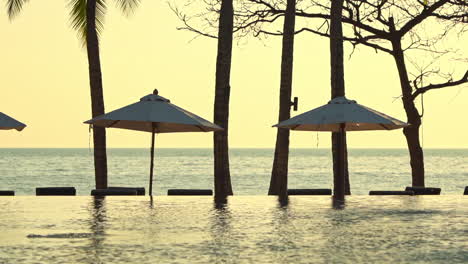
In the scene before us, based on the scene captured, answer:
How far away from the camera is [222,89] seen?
25453 millimetres

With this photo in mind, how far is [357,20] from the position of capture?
30.9 m

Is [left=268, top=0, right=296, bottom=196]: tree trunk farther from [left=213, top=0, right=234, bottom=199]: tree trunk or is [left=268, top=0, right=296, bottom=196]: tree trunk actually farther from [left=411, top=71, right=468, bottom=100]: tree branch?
[left=411, top=71, right=468, bottom=100]: tree branch

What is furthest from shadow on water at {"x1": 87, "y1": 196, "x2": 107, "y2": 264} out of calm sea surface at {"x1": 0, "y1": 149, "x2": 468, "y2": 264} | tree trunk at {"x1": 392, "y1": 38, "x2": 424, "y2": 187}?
tree trunk at {"x1": 392, "y1": 38, "x2": 424, "y2": 187}

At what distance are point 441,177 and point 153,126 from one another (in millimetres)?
90817

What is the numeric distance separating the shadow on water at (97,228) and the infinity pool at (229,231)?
14mm

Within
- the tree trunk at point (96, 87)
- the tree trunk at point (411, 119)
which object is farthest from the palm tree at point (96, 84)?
the tree trunk at point (411, 119)

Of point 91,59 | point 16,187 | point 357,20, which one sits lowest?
point 16,187

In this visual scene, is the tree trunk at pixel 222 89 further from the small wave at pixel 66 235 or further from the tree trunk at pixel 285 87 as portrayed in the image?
the small wave at pixel 66 235

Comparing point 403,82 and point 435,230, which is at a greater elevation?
point 403,82

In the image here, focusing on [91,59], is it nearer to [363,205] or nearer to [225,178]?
[225,178]

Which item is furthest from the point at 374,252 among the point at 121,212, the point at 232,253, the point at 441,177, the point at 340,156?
the point at 441,177

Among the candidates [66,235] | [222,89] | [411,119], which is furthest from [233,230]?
[411,119]

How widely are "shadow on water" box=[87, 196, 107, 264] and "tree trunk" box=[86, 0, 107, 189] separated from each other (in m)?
5.42

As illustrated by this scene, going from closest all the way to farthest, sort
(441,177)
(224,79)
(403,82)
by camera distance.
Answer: (224,79), (403,82), (441,177)
